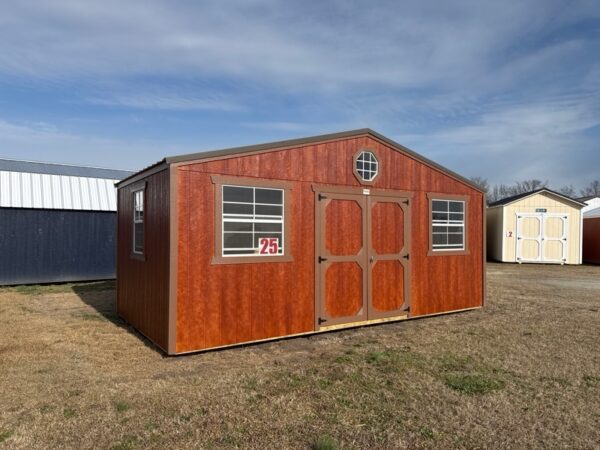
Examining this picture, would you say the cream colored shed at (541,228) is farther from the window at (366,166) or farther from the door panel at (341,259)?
the door panel at (341,259)

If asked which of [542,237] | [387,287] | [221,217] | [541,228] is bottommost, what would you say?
[387,287]

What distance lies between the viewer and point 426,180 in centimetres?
823

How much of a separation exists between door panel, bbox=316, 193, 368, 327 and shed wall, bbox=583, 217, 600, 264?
19.4 metres

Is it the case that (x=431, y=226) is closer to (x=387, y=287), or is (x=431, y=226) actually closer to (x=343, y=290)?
(x=387, y=287)

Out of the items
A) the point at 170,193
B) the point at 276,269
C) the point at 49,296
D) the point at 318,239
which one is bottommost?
the point at 49,296

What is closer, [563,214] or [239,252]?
[239,252]

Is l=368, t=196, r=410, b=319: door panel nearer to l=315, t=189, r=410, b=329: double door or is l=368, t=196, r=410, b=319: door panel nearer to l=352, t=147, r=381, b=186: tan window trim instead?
l=315, t=189, r=410, b=329: double door

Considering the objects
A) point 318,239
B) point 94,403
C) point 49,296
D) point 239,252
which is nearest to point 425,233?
→ point 318,239

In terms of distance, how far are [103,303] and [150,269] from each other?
162 inches

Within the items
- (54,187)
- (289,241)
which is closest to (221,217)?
(289,241)

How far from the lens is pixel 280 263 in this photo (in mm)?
6516

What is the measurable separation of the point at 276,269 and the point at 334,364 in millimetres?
1702

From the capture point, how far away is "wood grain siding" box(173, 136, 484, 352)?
5781 mm

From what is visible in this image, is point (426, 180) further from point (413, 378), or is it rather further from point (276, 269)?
point (413, 378)
